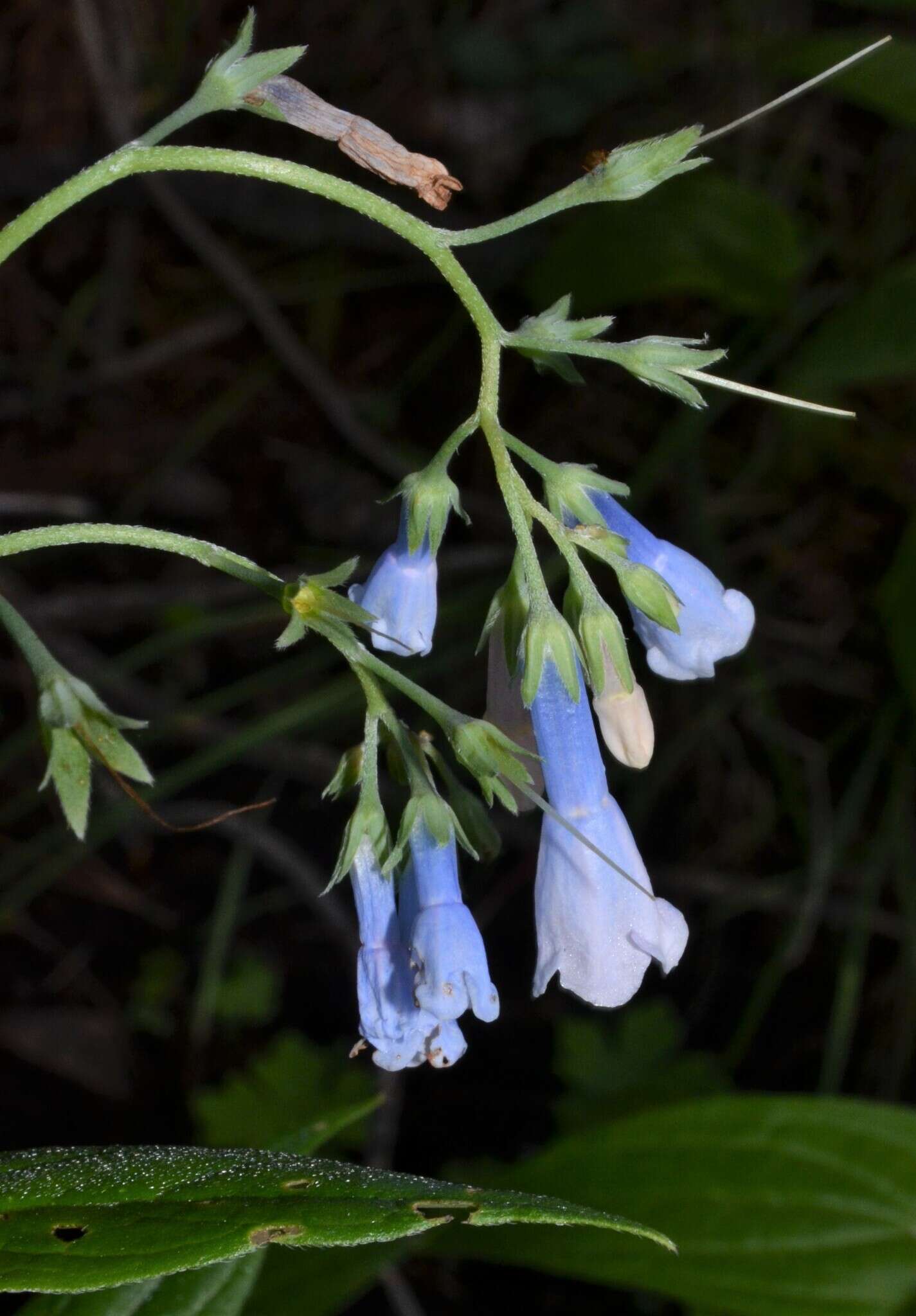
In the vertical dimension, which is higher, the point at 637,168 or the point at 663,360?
the point at 637,168

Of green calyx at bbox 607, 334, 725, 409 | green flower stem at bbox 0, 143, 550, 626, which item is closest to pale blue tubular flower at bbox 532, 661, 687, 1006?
green flower stem at bbox 0, 143, 550, 626

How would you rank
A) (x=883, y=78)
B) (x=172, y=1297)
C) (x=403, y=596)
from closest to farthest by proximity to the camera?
(x=403, y=596) < (x=172, y=1297) < (x=883, y=78)

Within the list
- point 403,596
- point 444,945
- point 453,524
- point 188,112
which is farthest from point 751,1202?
point 453,524

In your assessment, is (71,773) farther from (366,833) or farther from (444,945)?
(444,945)

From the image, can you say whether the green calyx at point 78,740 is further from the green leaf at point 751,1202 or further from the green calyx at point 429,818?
the green leaf at point 751,1202

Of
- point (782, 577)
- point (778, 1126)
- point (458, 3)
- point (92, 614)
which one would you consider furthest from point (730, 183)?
point (778, 1126)

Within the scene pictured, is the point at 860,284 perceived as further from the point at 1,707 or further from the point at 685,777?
the point at 1,707

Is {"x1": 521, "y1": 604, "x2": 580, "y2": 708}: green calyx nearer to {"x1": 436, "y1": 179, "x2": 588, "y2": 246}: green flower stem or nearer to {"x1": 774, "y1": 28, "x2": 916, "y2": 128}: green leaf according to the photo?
{"x1": 436, "y1": 179, "x2": 588, "y2": 246}: green flower stem
